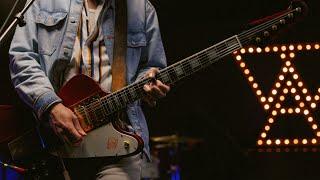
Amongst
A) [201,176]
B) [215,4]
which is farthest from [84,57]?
[201,176]

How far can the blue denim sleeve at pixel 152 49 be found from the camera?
289 cm

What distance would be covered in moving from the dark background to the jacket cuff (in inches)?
64.1

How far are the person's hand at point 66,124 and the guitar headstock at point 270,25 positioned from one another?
42.2 inches

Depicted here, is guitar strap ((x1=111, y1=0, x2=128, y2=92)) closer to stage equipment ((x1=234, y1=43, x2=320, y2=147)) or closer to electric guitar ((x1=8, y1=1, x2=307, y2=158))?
electric guitar ((x1=8, y1=1, x2=307, y2=158))

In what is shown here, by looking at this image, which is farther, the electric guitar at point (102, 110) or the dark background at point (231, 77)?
the dark background at point (231, 77)

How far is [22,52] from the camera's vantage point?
2688 millimetres

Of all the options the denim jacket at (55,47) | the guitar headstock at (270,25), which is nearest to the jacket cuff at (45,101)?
the denim jacket at (55,47)

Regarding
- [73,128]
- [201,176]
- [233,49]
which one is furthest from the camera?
[201,176]

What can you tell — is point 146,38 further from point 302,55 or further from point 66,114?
point 302,55

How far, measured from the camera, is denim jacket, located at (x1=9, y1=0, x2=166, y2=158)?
2.58m

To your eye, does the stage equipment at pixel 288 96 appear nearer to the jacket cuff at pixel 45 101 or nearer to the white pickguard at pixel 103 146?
the white pickguard at pixel 103 146

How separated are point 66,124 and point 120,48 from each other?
22.2 inches

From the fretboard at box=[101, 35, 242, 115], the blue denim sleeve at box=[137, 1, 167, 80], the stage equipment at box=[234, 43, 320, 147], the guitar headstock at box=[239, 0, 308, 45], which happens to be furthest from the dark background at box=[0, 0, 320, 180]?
the blue denim sleeve at box=[137, 1, 167, 80]

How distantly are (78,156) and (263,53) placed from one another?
1.95m
